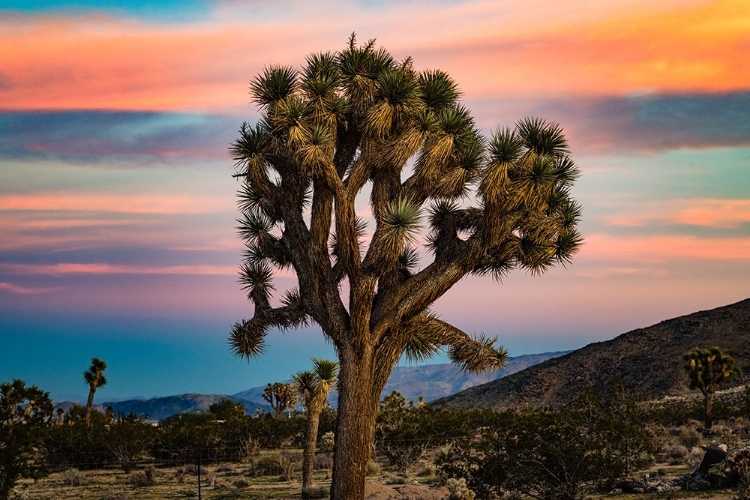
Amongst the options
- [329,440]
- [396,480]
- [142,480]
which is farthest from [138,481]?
[396,480]

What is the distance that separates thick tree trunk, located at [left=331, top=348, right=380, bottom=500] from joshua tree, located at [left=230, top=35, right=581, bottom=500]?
0.03 m

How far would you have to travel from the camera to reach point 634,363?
2820 inches

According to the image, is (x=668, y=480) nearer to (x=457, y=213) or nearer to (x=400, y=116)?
(x=457, y=213)

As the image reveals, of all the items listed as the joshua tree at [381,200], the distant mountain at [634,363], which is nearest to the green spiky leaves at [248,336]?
the joshua tree at [381,200]

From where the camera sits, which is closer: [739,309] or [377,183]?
[377,183]

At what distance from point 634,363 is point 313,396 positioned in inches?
2122

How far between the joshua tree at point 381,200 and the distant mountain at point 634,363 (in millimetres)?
48694

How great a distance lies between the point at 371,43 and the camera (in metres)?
19.4

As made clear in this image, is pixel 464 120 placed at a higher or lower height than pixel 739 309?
lower

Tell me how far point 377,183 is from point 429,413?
74.6 ft

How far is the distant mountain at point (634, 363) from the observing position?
67062 mm

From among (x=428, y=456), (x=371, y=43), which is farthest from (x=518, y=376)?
(x=371, y=43)

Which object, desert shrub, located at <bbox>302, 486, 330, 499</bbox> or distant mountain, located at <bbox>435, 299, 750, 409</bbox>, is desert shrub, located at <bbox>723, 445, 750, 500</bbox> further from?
distant mountain, located at <bbox>435, 299, 750, 409</bbox>

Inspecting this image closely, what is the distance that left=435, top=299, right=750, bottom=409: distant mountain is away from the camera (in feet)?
220
